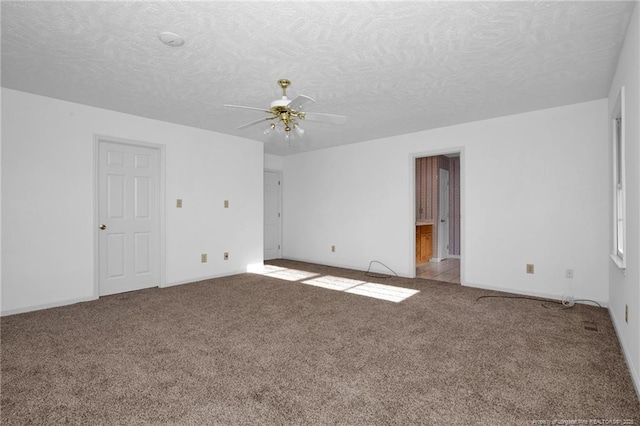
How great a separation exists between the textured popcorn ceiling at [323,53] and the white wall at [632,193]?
194 mm

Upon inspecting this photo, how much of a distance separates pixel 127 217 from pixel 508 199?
515 cm

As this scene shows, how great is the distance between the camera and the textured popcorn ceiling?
84.8 inches

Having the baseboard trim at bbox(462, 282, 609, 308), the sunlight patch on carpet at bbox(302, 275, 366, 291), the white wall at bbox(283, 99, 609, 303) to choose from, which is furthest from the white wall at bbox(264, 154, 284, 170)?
the baseboard trim at bbox(462, 282, 609, 308)

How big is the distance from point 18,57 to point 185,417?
3.14 m

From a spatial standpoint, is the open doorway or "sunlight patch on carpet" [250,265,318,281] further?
the open doorway

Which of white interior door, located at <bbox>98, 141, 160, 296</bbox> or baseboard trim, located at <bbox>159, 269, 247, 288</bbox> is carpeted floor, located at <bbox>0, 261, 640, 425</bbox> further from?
baseboard trim, located at <bbox>159, 269, 247, 288</bbox>

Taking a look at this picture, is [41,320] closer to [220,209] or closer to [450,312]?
[220,209]

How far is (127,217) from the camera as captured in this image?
457 centimetres

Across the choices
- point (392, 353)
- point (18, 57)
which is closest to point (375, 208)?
point (392, 353)

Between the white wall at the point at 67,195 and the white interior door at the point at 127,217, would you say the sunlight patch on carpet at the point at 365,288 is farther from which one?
the white interior door at the point at 127,217

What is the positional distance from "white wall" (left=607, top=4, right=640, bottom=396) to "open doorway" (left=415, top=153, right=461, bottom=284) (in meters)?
3.77

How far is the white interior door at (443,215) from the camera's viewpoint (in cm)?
749

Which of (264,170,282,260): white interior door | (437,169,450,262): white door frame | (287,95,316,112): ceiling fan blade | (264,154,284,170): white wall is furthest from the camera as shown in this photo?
(437,169,450,262): white door frame

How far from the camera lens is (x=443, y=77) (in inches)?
125
